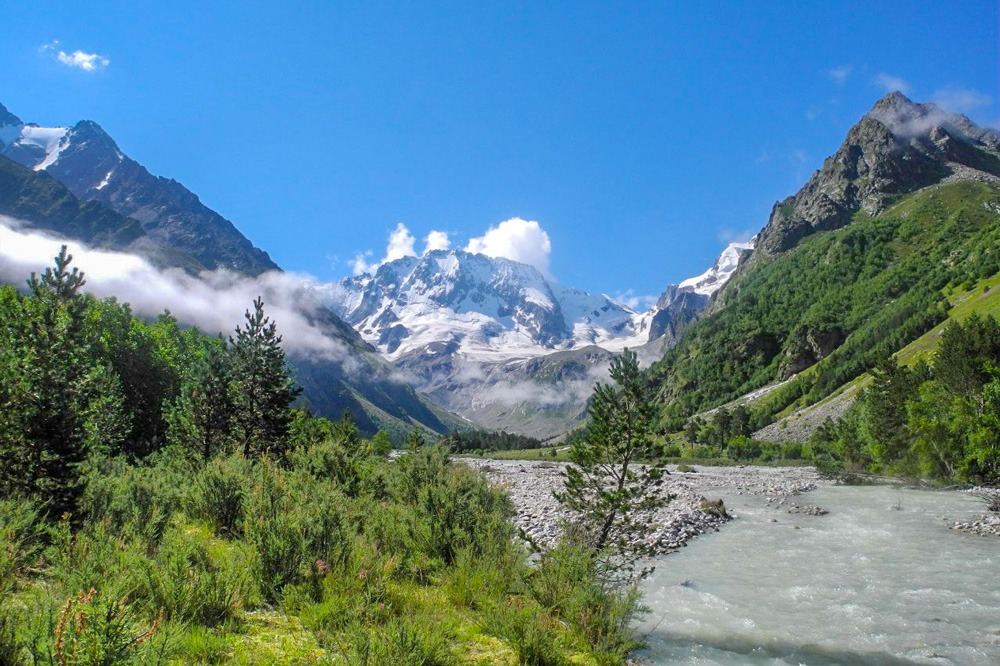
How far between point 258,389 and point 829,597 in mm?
33638

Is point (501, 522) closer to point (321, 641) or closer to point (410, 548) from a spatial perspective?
point (410, 548)

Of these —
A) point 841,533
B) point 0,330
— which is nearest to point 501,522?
point 0,330

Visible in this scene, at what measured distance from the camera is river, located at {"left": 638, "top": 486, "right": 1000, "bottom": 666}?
13266mm

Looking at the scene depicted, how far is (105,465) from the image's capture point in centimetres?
1878

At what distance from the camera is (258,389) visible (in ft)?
119

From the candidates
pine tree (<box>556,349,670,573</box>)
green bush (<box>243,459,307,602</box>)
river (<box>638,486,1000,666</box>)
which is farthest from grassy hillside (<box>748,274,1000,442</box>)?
green bush (<box>243,459,307,602</box>)

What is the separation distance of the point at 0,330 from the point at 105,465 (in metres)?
7.34

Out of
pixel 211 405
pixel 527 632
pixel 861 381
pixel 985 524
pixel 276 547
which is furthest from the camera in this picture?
pixel 861 381

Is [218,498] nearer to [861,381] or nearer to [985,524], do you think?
[985,524]

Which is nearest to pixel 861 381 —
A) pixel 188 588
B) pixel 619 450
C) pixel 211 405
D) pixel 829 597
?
pixel 829 597

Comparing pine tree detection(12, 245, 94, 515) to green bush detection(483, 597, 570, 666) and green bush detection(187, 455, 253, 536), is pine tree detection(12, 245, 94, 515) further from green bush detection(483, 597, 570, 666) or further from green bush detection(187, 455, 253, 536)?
green bush detection(483, 597, 570, 666)

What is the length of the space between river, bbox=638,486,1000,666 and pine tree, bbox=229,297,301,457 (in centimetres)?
2678

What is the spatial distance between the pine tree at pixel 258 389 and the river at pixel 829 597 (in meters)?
26.8

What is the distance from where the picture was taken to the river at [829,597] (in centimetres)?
1327
